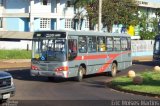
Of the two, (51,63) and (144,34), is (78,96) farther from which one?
(144,34)

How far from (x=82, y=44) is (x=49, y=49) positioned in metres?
2.12

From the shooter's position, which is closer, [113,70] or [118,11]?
[113,70]

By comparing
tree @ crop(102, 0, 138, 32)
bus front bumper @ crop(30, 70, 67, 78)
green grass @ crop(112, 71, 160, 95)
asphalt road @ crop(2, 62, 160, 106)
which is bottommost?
asphalt road @ crop(2, 62, 160, 106)

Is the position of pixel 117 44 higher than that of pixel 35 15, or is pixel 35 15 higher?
pixel 35 15

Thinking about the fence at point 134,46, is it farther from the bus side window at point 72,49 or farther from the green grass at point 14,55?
the bus side window at point 72,49

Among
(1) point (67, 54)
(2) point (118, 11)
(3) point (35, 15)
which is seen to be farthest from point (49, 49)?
(2) point (118, 11)

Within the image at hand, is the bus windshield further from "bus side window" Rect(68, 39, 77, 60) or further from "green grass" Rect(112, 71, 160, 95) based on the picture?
"green grass" Rect(112, 71, 160, 95)

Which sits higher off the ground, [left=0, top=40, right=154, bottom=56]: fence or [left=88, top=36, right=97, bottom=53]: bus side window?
[left=88, top=36, right=97, bottom=53]: bus side window

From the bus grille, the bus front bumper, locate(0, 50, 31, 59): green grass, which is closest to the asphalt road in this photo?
the bus front bumper

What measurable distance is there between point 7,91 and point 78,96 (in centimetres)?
424

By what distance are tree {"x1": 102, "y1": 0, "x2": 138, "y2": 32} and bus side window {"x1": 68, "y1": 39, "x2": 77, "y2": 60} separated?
37.9 metres

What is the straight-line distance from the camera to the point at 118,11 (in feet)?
209

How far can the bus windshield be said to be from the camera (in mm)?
23750

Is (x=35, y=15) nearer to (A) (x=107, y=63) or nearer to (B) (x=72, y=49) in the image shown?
(A) (x=107, y=63)
